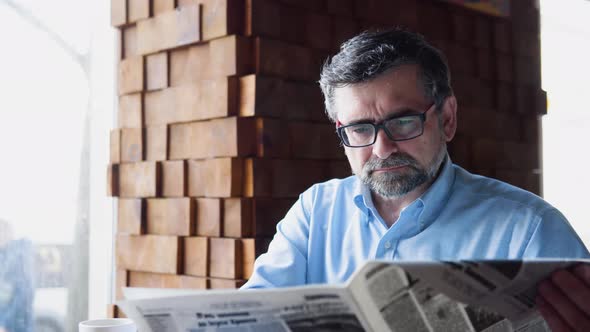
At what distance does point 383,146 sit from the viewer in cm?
160

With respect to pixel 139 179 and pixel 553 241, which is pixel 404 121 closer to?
pixel 553 241

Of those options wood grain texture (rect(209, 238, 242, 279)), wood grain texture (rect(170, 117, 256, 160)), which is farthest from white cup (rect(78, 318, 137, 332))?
wood grain texture (rect(170, 117, 256, 160))

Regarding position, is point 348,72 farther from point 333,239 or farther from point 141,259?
point 141,259

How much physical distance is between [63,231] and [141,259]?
0.93 feet

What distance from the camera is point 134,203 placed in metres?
2.35

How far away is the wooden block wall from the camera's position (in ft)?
6.81

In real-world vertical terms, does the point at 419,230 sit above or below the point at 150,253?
above

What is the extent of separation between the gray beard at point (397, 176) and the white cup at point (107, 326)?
0.64m

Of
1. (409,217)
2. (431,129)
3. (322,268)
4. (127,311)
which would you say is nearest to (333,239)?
(322,268)

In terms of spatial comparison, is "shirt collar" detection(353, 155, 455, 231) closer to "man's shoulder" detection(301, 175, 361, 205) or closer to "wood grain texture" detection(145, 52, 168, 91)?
"man's shoulder" detection(301, 175, 361, 205)

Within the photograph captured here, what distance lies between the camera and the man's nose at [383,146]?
160 centimetres

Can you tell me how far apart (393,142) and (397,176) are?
0.27 ft

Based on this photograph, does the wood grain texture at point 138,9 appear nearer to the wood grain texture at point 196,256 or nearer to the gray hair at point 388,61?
the wood grain texture at point 196,256

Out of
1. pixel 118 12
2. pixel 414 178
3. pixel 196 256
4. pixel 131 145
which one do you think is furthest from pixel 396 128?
pixel 118 12
